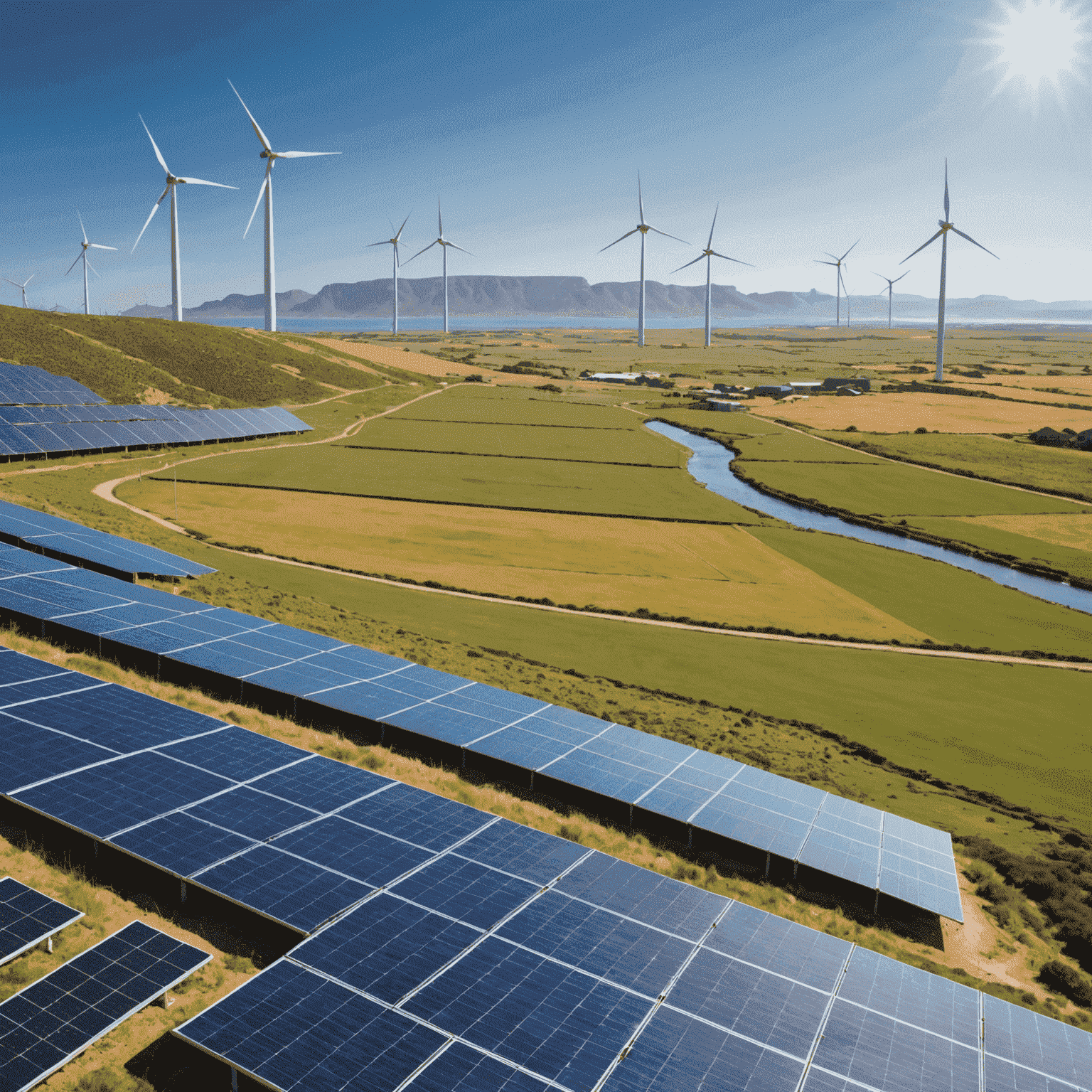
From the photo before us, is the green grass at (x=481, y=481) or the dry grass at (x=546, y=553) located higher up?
the green grass at (x=481, y=481)

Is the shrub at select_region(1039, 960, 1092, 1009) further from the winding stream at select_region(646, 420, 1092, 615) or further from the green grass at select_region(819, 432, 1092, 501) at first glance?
the green grass at select_region(819, 432, 1092, 501)

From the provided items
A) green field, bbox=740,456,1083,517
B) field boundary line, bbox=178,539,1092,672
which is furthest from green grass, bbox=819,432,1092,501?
field boundary line, bbox=178,539,1092,672

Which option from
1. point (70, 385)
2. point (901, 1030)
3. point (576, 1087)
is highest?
point (70, 385)

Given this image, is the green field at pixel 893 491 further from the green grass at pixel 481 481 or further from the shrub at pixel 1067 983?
the shrub at pixel 1067 983

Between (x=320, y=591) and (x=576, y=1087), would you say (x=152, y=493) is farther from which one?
(x=576, y=1087)

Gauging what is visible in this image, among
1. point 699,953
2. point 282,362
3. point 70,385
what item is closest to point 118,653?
point 699,953

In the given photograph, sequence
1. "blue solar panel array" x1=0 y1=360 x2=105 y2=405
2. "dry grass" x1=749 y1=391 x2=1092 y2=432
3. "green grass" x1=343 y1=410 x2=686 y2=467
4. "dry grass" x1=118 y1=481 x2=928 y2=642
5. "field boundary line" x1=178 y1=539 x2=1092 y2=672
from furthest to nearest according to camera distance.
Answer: "dry grass" x1=749 y1=391 x2=1092 y2=432 → "green grass" x1=343 y1=410 x2=686 y2=467 → "blue solar panel array" x1=0 y1=360 x2=105 y2=405 → "dry grass" x1=118 y1=481 x2=928 y2=642 → "field boundary line" x1=178 y1=539 x2=1092 y2=672

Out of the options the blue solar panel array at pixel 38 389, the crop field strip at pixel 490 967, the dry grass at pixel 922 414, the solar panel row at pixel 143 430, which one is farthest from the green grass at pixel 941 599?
the blue solar panel array at pixel 38 389
